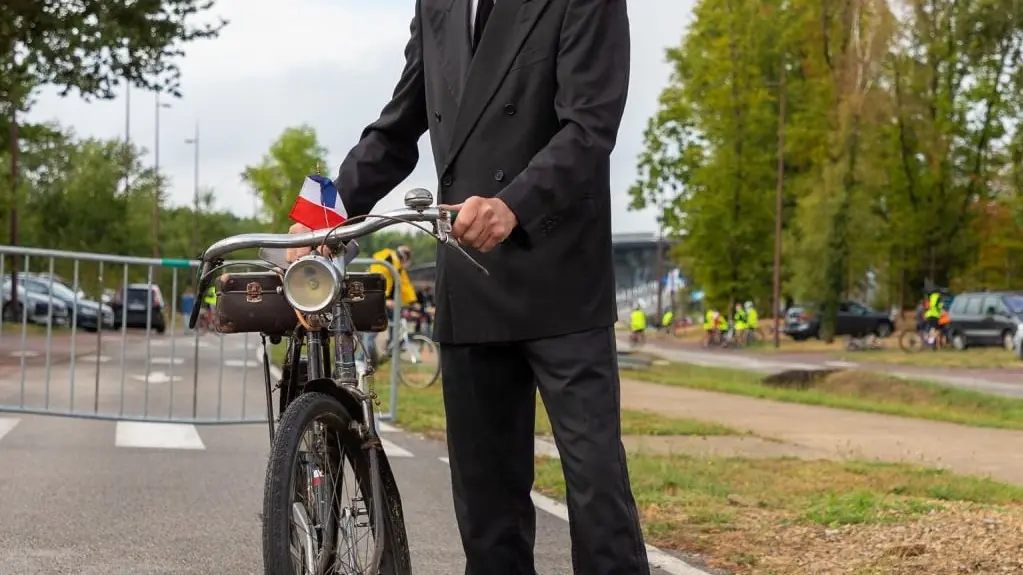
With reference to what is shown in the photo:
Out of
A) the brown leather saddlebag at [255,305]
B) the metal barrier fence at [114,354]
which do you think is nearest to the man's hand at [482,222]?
the brown leather saddlebag at [255,305]

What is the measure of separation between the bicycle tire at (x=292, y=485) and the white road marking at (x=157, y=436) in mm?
6581

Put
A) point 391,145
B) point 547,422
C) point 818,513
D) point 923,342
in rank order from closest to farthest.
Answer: point 391,145
point 818,513
point 547,422
point 923,342

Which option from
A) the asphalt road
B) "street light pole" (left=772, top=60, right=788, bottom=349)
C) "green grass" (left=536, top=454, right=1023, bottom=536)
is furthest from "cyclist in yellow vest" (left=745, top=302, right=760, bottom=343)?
"green grass" (left=536, top=454, right=1023, bottom=536)

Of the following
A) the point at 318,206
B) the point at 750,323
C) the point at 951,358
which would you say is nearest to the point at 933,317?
the point at 951,358

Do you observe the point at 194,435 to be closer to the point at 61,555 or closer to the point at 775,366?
the point at 61,555

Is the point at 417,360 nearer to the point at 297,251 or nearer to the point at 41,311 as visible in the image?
the point at 41,311

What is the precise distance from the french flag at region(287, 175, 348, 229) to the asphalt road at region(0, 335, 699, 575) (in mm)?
2304

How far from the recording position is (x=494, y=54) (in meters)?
3.26

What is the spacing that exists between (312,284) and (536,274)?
1.54 feet

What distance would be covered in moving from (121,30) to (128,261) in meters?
12.0

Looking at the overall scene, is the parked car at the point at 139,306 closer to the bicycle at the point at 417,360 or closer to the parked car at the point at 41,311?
the parked car at the point at 41,311

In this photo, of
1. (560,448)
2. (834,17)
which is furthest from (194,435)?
(834,17)

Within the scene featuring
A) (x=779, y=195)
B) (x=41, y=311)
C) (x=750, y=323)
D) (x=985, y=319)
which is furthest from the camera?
(x=750, y=323)

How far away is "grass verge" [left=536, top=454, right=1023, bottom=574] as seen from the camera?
543 centimetres
